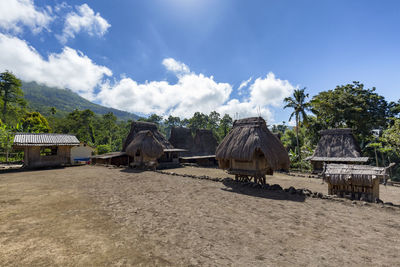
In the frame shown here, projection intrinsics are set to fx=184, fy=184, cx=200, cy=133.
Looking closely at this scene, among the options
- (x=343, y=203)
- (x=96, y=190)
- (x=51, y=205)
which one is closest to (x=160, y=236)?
(x=51, y=205)

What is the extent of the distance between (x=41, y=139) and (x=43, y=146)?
0.83 meters

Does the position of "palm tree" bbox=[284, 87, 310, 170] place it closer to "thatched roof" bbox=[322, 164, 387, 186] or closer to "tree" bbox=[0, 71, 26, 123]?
"thatched roof" bbox=[322, 164, 387, 186]

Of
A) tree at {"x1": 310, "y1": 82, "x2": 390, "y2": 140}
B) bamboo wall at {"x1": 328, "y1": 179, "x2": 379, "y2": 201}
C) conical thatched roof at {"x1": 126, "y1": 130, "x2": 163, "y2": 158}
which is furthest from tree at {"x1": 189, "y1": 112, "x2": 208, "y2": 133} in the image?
bamboo wall at {"x1": 328, "y1": 179, "x2": 379, "y2": 201}

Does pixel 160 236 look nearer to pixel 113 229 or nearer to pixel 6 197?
pixel 113 229

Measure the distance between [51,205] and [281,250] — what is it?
859cm

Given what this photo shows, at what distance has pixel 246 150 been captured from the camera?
11.3 meters

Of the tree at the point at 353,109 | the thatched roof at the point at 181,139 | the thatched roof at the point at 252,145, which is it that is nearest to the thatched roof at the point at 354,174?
the thatched roof at the point at 252,145

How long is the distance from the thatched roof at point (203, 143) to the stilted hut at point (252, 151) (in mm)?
16199

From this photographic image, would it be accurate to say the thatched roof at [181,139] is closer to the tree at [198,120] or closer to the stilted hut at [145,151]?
the stilted hut at [145,151]

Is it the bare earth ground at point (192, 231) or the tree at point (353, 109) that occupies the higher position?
the tree at point (353, 109)

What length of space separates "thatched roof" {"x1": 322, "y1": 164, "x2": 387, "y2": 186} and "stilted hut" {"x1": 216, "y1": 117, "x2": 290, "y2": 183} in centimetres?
271

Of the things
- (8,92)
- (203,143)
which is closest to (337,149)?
(203,143)

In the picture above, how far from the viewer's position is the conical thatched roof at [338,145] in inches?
780

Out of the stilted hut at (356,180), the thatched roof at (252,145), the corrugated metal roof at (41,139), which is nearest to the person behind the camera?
the stilted hut at (356,180)
